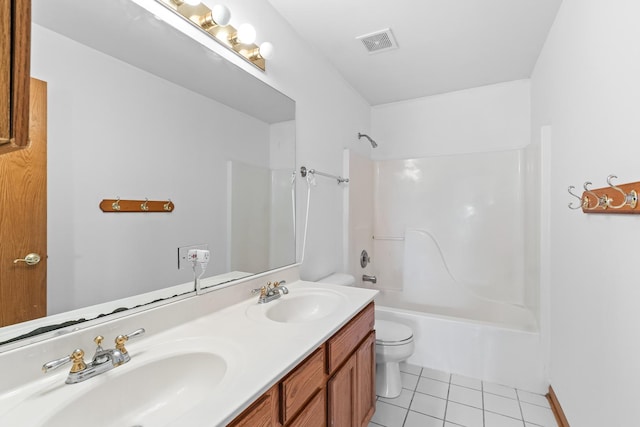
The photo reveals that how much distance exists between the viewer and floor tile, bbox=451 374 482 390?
2.10 metres

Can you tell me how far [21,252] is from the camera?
78cm

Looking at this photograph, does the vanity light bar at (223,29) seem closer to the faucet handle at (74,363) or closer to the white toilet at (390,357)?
the faucet handle at (74,363)

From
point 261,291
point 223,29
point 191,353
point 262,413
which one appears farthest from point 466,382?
point 223,29

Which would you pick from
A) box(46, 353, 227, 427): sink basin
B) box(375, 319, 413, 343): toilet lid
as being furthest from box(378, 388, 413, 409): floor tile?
box(46, 353, 227, 427): sink basin

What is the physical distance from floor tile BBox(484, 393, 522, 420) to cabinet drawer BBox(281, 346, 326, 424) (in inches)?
56.8

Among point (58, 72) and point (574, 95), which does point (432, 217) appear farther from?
point (58, 72)

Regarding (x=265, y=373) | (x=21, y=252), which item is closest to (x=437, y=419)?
(x=265, y=373)

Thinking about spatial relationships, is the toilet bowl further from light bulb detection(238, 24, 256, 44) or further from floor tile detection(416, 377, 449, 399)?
light bulb detection(238, 24, 256, 44)

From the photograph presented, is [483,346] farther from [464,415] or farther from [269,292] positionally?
[269,292]

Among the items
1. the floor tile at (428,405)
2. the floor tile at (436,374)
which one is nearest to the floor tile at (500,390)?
the floor tile at (436,374)

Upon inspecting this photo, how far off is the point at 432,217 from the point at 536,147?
3.46ft

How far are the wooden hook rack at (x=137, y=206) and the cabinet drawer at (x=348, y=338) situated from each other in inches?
31.9

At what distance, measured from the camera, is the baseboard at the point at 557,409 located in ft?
5.45

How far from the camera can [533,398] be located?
6.47ft
